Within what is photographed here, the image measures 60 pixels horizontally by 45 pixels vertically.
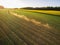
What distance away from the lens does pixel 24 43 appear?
8.09 m

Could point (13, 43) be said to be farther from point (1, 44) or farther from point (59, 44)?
point (59, 44)

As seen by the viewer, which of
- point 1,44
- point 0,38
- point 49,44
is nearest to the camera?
point 49,44

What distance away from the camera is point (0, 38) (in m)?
9.62

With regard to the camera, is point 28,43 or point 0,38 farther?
point 0,38

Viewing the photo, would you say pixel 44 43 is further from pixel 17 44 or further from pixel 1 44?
pixel 1 44

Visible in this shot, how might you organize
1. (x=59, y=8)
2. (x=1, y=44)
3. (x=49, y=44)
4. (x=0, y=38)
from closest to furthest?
(x=49, y=44) < (x=1, y=44) < (x=0, y=38) < (x=59, y=8)

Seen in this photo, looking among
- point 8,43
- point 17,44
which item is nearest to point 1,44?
point 8,43

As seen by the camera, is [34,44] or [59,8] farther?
[59,8]

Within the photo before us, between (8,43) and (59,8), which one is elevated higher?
(8,43)

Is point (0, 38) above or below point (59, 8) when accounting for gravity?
above

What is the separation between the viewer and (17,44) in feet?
25.9

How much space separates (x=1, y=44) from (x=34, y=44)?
5.67ft

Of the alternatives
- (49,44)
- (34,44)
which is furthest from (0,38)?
(49,44)

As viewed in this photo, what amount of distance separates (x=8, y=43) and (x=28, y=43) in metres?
1.02
